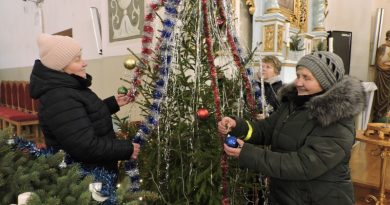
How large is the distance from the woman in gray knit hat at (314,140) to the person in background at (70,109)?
0.61 metres

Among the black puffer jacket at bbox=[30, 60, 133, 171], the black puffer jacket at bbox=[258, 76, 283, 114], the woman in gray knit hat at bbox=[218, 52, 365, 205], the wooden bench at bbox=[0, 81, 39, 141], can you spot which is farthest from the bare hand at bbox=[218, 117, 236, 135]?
the wooden bench at bbox=[0, 81, 39, 141]

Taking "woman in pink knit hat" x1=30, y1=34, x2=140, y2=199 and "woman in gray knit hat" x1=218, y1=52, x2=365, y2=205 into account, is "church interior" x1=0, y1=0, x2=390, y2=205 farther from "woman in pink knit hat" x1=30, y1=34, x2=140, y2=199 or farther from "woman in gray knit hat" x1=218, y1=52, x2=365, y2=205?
"woman in pink knit hat" x1=30, y1=34, x2=140, y2=199

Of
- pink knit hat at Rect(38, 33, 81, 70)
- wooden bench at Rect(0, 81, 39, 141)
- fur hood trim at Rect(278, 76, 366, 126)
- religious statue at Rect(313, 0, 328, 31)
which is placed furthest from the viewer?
religious statue at Rect(313, 0, 328, 31)

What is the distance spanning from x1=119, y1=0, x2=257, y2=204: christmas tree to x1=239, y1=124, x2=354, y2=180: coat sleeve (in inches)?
16.4

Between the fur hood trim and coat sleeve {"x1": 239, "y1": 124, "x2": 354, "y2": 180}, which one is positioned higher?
the fur hood trim

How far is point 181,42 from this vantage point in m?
1.92

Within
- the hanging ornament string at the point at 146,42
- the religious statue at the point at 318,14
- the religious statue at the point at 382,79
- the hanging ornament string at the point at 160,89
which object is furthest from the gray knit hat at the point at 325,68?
the religious statue at the point at 382,79

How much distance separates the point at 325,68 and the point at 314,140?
1.14ft

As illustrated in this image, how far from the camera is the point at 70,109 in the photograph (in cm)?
141

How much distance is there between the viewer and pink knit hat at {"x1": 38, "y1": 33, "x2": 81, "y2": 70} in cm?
150

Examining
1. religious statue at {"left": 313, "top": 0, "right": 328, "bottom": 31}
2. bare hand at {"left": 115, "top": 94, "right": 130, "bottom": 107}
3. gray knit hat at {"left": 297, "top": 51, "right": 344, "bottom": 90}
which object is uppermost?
religious statue at {"left": 313, "top": 0, "right": 328, "bottom": 31}

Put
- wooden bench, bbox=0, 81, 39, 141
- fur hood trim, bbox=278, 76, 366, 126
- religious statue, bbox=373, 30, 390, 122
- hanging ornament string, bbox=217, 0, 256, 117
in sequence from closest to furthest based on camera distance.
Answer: fur hood trim, bbox=278, 76, 366, 126, hanging ornament string, bbox=217, 0, 256, 117, wooden bench, bbox=0, 81, 39, 141, religious statue, bbox=373, 30, 390, 122

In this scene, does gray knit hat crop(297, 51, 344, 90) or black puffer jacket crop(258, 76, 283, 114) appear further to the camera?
black puffer jacket crop(258, 76, 283, 114)

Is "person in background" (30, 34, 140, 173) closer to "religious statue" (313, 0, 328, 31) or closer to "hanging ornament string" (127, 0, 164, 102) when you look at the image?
"hanging ornament string" (127, 0, 164, 102)
